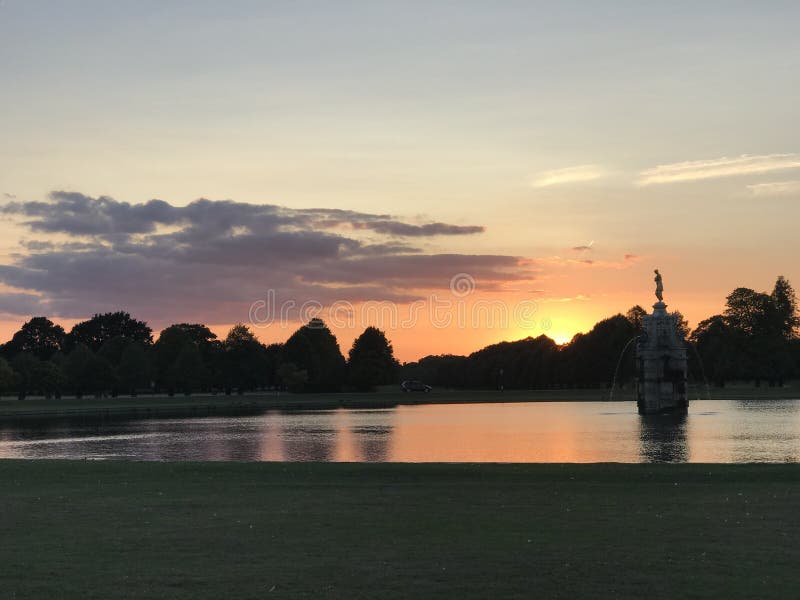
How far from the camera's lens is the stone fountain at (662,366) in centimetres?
9675

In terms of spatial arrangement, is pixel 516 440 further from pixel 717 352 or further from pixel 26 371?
pixel 26 371

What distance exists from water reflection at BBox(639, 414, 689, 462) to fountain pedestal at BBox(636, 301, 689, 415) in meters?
3.49

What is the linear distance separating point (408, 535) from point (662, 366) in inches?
3233

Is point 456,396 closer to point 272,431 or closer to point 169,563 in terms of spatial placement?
point 272,431

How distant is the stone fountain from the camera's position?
3809 inches

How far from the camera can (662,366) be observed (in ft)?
321

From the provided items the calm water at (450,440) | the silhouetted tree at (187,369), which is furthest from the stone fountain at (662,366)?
the silhouetted tree at (187,369)

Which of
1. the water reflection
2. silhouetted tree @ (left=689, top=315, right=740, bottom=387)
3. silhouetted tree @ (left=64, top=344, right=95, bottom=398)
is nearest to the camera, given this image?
the water reflection

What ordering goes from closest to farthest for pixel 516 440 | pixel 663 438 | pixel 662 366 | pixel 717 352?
pixel 663 438, pixel 516 440, pixel 662 366, pixel 717 352

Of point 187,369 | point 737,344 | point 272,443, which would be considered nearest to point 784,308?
point 737,344

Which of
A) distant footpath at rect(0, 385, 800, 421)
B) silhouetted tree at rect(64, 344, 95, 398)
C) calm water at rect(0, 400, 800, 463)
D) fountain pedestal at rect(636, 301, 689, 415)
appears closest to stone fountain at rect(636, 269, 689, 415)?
fountain pedestal at rect(636, 301, 689, 415)

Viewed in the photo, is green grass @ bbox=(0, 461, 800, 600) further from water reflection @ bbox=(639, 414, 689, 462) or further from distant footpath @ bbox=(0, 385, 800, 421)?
distant footpath @ bbox=(0, 385, 800, 421)

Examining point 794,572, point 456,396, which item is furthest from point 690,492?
point 456,396

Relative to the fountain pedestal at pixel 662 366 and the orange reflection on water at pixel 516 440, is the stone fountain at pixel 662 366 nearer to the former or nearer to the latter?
the fountain pedestal at pixel 662 366
